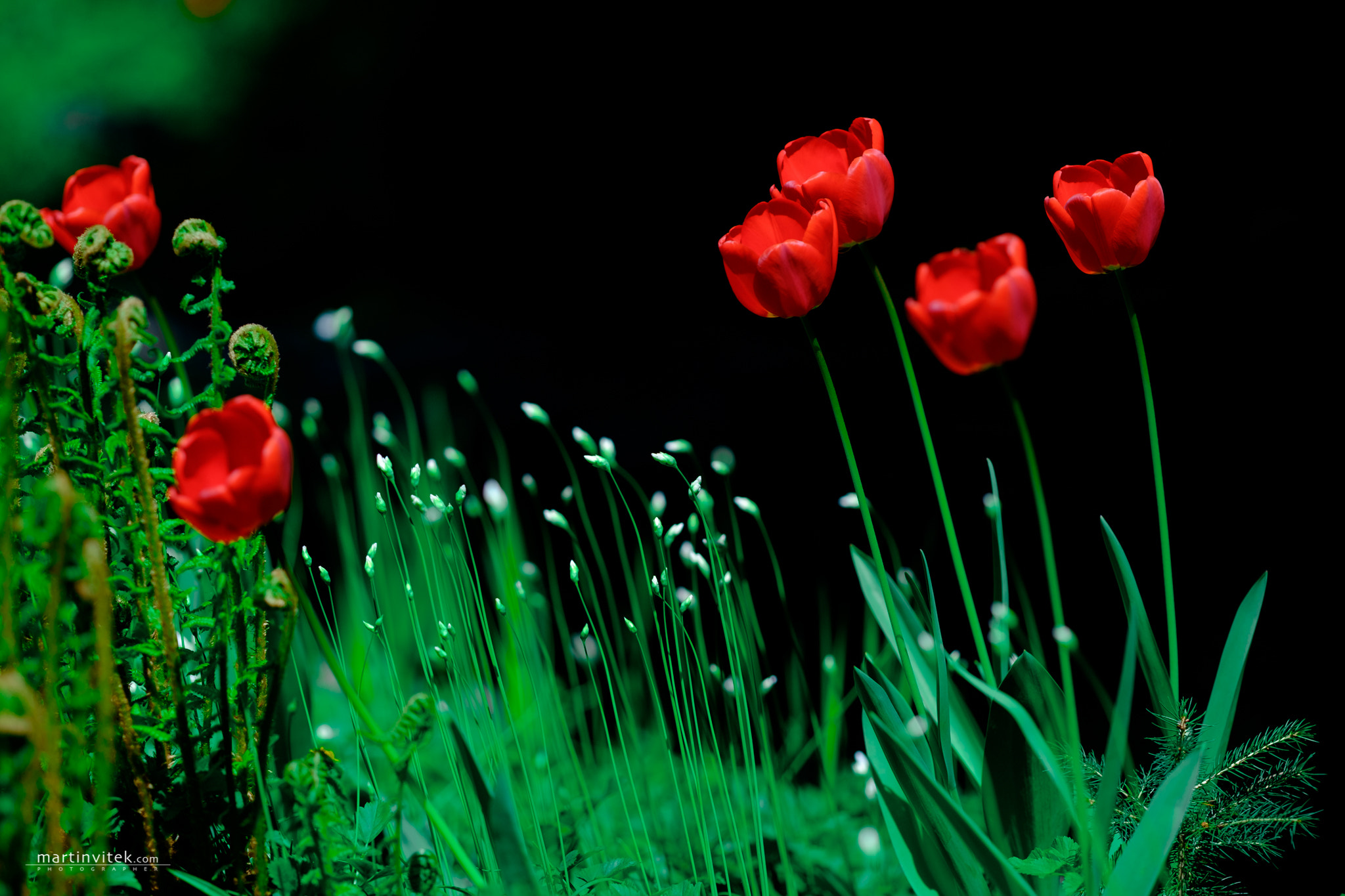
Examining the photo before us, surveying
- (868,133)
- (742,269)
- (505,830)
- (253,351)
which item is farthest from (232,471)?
(868,133)

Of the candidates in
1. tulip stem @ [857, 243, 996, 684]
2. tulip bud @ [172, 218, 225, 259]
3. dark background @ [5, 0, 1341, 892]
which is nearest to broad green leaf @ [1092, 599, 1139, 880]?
tulip stem @ [857, 243, 996, 684]

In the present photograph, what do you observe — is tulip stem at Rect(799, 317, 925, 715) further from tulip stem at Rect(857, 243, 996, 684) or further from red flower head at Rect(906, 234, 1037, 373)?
red flower head at Rect(906, 234, 1037, 373)

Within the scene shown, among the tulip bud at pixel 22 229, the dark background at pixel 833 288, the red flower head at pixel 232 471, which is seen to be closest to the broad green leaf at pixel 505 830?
the red flower head at pixel 232 471

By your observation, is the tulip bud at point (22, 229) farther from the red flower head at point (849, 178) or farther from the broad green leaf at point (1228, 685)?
the broad green leaf at point (1228, 685)

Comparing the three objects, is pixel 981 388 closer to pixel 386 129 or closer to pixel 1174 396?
pixel 1174 396

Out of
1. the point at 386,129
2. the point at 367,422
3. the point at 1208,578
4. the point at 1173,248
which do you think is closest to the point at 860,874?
the point at 1208,578

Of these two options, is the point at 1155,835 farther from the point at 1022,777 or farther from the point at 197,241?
the point at 197,241
